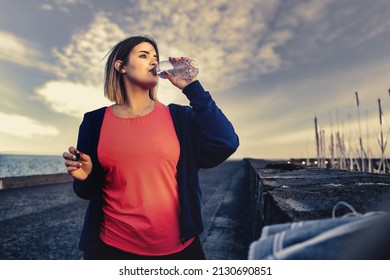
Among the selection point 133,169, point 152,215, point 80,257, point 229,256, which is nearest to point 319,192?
point 152,215

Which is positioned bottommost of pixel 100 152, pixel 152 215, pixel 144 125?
pixel 152 215

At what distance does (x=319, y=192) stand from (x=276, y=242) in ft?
3.38

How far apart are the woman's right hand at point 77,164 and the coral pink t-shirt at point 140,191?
3.4 inches

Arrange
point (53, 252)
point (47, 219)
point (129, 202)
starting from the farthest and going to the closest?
point (47, 219), point (53, 252), point (129, 202)

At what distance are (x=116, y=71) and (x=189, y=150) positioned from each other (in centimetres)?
85

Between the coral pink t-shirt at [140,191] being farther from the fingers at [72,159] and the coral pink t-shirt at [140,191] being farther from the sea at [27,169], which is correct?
the sea at [27,169]

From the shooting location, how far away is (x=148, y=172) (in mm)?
1531

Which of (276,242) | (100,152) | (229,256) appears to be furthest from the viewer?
(229,256)

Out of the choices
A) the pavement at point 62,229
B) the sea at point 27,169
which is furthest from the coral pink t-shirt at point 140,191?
the sea at point 27,169

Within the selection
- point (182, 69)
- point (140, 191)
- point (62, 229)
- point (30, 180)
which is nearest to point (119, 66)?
point (182, 69)

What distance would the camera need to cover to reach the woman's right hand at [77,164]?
58.0 inches

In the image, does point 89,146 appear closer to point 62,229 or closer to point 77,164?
point 77,164

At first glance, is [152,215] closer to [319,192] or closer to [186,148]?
[186,148]
